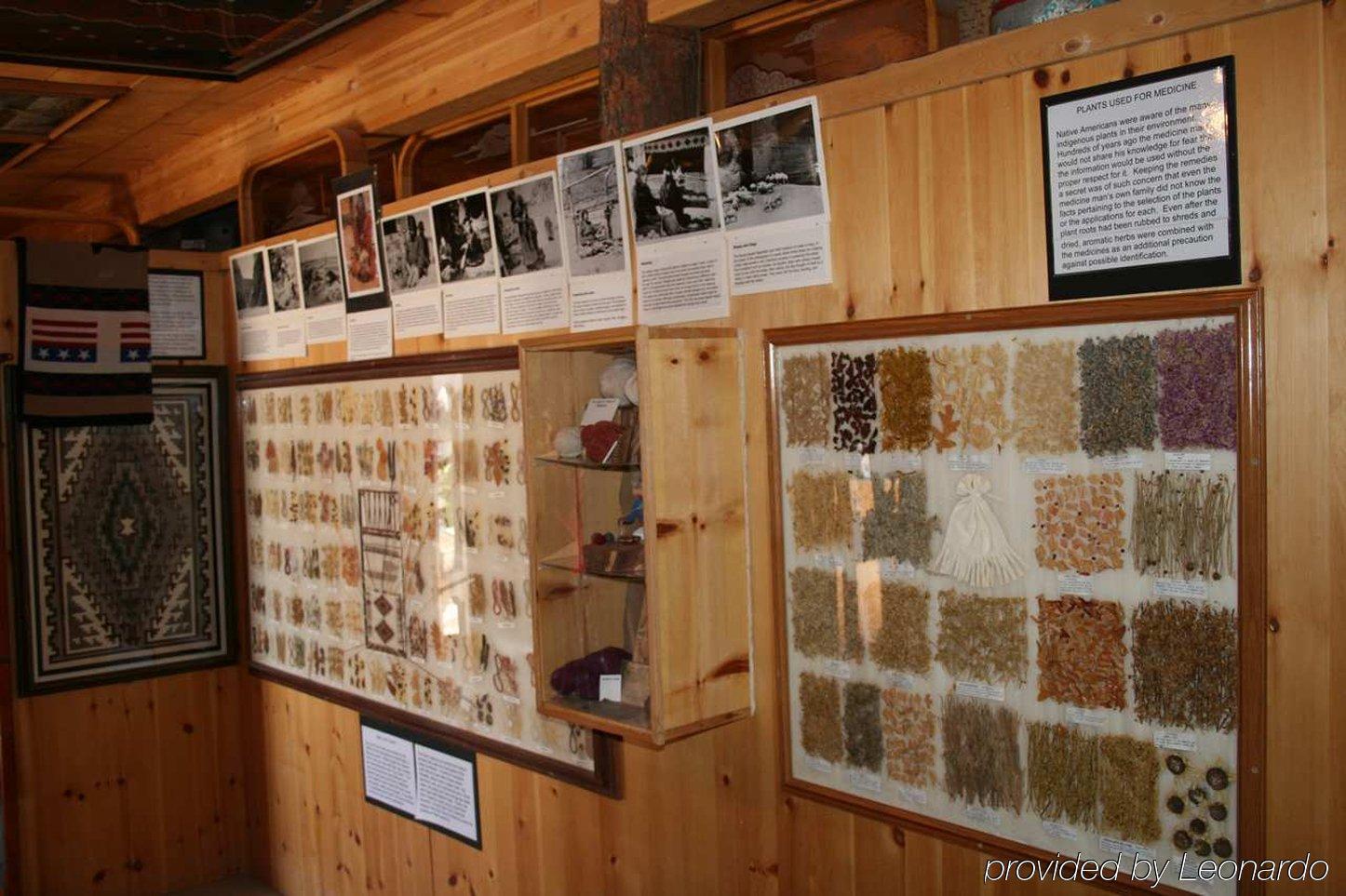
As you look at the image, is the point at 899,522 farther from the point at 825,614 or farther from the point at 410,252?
the point at 410,252

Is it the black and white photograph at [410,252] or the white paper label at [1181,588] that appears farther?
the black and white photograph at [410,252]

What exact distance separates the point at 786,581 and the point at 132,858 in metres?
3.66

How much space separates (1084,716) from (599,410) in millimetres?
1349

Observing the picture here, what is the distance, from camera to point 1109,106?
2109mm

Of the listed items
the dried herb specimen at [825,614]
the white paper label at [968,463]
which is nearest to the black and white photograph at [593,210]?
the dried herb specimen at [825,614]

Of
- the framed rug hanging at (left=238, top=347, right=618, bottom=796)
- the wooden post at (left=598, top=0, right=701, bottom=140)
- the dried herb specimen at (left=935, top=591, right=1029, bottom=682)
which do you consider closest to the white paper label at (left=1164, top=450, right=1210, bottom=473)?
the dried herb specimen at (left=935, top=591, right=1029, bottom=682)

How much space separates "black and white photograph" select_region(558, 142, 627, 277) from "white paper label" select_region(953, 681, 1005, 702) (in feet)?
4.54

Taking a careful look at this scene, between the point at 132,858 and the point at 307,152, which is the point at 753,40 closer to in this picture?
the point at 307,152

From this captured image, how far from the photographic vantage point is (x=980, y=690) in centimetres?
238

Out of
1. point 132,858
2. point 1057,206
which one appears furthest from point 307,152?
point 1057,206

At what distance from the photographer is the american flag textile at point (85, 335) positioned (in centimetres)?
466

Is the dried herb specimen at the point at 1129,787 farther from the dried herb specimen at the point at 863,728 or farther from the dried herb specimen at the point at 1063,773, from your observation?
the dried herb specimen at the point at 863,728

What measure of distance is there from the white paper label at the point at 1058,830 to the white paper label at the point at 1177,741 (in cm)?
26

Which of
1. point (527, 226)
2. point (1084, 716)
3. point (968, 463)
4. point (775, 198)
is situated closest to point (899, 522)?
point (968, 463)
